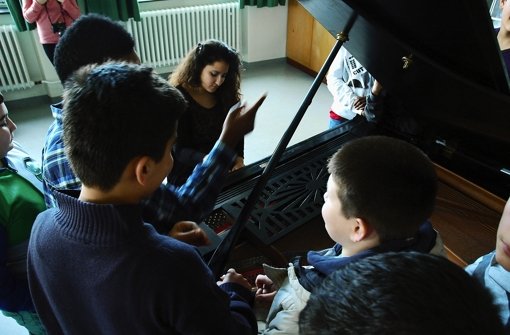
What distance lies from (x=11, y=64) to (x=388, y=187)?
3.71 m

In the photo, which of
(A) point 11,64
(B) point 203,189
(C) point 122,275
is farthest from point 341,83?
(A) point 11,64

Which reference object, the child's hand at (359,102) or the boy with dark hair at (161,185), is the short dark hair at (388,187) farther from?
the child's hand at (359,102)

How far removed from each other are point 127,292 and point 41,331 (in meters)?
0.79

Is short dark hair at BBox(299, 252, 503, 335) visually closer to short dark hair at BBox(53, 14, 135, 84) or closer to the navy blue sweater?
the navy blue sweater

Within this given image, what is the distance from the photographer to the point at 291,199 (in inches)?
39.0

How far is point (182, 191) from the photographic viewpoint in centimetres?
98

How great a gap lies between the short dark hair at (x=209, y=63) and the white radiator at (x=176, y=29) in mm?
2398

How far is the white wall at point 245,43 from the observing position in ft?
11.2

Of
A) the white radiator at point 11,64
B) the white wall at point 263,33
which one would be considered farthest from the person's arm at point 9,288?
the white wall at point 263,33

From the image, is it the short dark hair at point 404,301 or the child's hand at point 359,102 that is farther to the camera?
the child's hand at point 359,102

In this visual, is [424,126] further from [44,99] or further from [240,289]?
[44,99]

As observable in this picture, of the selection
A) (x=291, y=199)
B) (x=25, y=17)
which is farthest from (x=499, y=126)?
(x=25, y=17)

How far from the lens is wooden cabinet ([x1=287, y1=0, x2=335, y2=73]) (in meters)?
4.13

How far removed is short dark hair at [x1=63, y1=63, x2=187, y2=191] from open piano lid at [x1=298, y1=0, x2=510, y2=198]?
49 centimetres
